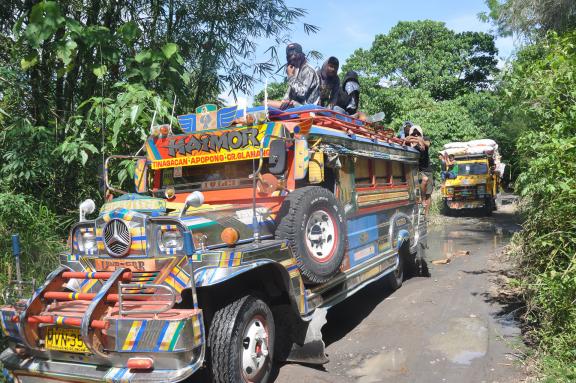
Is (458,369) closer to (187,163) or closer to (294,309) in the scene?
(294,309)

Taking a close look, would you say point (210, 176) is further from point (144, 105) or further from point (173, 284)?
point (173, 284)

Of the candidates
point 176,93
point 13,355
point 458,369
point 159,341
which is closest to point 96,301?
point 159,341

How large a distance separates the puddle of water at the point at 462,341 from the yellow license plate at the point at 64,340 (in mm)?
3316

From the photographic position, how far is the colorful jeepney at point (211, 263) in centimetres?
327

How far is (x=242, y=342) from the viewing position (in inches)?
145

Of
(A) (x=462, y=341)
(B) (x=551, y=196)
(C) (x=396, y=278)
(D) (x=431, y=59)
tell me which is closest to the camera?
(B) (x=551, y=196)

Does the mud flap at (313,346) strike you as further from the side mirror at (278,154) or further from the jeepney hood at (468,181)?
the jeepney hood at (468,181)

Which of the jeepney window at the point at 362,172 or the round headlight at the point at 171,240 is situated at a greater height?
the jeepney window at the point at 362,172

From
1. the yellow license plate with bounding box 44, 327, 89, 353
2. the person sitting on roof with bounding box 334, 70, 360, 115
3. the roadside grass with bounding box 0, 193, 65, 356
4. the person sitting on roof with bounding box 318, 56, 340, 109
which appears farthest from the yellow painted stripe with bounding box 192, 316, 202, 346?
the person sitting on roof with bounding box 334, 70, 360, 115

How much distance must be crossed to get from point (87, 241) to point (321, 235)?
6.85 feet

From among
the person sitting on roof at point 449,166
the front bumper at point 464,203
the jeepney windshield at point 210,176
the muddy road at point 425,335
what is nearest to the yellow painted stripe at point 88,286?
the jeepney windshield at point 210,176

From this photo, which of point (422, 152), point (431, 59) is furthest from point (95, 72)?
point (431, 59)

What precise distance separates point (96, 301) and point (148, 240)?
0.58 metres

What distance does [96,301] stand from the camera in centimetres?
327
